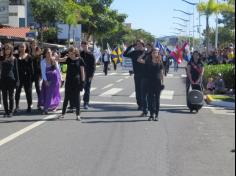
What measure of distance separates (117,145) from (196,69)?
6973 millimetres

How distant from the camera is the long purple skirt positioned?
1484 centimetres

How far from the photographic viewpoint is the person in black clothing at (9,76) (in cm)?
1395

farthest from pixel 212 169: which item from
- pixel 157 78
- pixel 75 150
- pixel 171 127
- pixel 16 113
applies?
pixel 16 113

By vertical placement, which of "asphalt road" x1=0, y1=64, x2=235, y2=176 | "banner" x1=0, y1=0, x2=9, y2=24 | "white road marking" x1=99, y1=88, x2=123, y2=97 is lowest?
"asphalt road" x1=0, y1=64, x2=235, y2=176

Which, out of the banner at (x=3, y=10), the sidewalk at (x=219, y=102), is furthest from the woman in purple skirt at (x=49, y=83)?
the banner at (x=3, y=10)

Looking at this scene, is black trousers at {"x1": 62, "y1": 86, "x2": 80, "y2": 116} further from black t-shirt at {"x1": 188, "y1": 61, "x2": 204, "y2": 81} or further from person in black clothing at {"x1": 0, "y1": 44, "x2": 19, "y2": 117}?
black t-shirt at {"x1": 188, "y1": 61, "x2": 204, "y2": 81}

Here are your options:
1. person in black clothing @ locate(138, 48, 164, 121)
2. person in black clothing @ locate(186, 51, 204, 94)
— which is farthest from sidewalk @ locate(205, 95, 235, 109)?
person in black clothing @ locate(138, 48, 164, 121)

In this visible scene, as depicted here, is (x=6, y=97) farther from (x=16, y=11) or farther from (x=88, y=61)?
(x=16, y=11)

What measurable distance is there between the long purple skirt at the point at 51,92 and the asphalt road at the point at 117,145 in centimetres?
39

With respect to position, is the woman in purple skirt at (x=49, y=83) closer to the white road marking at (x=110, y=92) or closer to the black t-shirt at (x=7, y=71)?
the black t-shirt at (x=7, y=71)

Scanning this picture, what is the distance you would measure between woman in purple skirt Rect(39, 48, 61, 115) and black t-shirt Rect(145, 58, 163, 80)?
101 inches

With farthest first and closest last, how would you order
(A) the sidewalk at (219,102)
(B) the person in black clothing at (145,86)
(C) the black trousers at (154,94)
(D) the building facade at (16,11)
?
1. (D) the building facade at (16,11)
2. (A) the sidewalk at (219,102)
3. (B) the person in black clothing at (145,86)
4. (C) the black trousers at (154,94)

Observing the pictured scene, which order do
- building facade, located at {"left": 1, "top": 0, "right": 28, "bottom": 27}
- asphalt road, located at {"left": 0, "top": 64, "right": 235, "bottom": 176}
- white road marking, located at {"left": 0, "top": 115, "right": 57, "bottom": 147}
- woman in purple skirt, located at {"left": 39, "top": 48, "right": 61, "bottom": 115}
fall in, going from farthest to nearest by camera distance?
1. building facade, located at {"left": 1, "top": 0, "right": 28, "bottom": 27}
2. woman in purple skirt, located at {"left": 39, "top": 48, "right": 61, "bottom": 115}
3. white road marking, located at {"left": 0, "top": 115, "right": 57, "bottom": 147}
4. asphalt road, located at {"left": 0, "top": 64, "right": 235, "bottom": 176}

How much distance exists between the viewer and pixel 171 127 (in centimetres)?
1262
